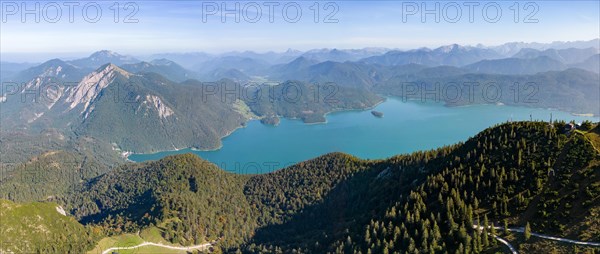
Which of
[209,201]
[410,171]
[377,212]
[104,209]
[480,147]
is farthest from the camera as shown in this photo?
[104,209]

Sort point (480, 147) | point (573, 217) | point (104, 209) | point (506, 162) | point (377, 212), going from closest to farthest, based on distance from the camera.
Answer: point (573, 217), point (506, 162), point (480, 147), point (377, 212), point (104, 209)

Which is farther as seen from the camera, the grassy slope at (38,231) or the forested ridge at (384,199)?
the grassy slope at (38,231)

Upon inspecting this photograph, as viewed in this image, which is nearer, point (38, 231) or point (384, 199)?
point (384, 199)

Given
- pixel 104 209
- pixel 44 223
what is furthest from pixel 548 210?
pixel 104 209

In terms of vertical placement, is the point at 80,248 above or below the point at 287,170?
below

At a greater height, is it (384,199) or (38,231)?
(384,199)

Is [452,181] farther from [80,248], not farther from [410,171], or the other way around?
[80,248]

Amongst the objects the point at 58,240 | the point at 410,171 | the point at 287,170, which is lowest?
the point at 58,240

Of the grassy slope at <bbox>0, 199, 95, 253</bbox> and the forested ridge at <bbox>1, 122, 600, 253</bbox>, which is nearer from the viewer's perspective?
the forested ridge at <bbox>1, 122, 600, 253</bbox>
